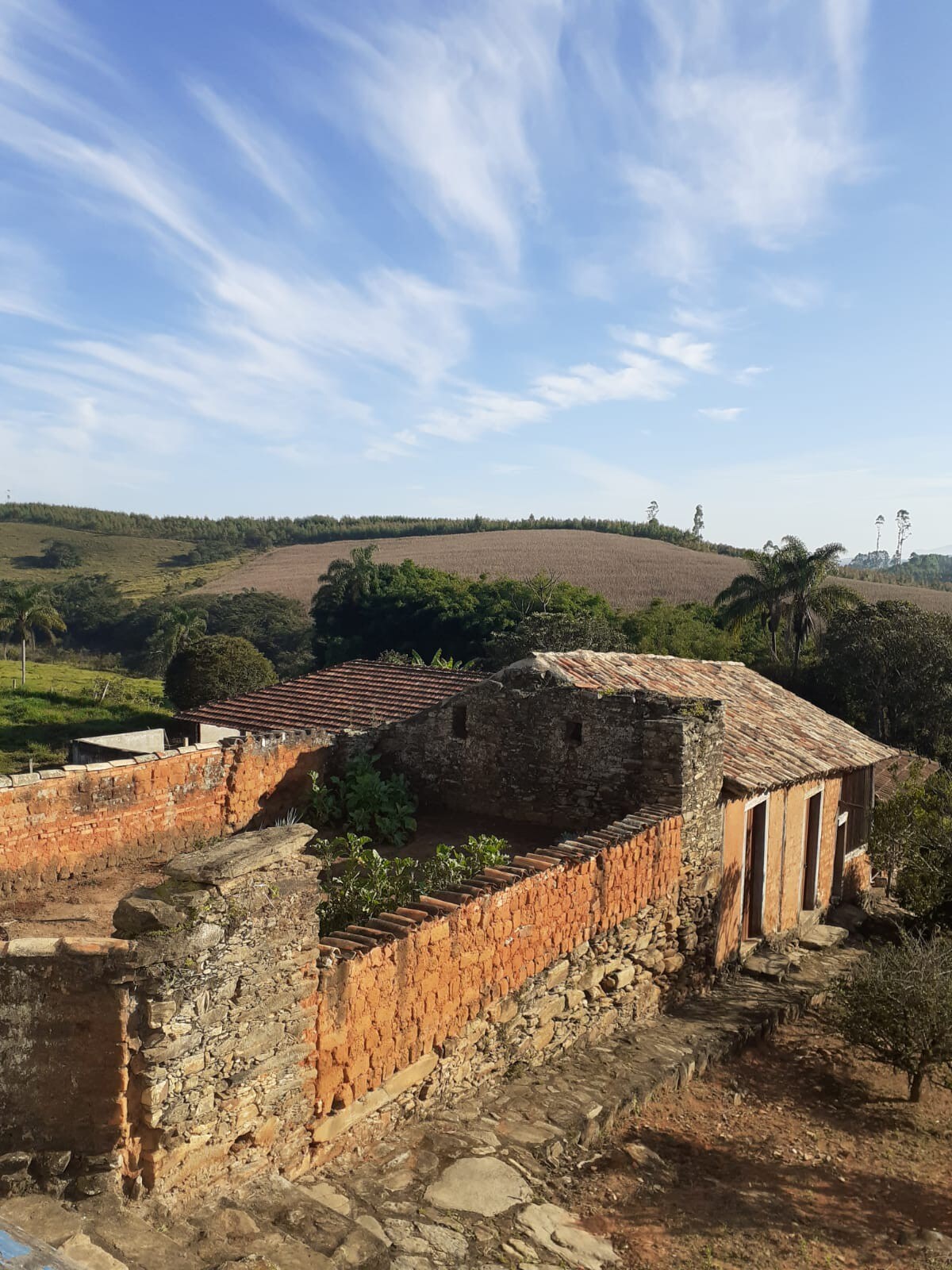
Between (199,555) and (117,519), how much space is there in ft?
76.8

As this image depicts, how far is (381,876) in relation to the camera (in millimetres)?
8469

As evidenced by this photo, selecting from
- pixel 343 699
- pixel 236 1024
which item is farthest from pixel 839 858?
pixel 236 1024

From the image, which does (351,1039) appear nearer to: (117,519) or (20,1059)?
(20,1059)

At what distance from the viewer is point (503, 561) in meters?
68.2

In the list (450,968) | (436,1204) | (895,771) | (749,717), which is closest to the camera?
(436,1204)

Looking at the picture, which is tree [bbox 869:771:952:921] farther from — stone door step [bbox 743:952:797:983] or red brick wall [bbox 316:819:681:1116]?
red brick wall [bbox 316:819:681:1116]

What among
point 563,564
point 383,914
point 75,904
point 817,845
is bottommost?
point 817,845

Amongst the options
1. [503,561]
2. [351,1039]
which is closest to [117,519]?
[503,561]

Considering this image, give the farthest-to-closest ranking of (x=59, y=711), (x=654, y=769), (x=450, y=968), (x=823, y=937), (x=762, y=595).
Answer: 1. (x=762, y=595)
2. (x=59, y=711)
3. (x=823, y=937)
4. (x=654, y=769)
5. (x=450, y=968)

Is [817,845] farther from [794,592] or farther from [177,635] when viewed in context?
[177,635]

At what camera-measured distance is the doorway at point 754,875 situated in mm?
12125

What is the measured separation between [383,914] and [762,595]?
29.0m

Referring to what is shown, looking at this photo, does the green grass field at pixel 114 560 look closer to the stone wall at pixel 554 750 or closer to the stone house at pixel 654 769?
the stone wall at pixel 554 750

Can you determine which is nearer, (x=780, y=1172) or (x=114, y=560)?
(x=780, y=1172)
